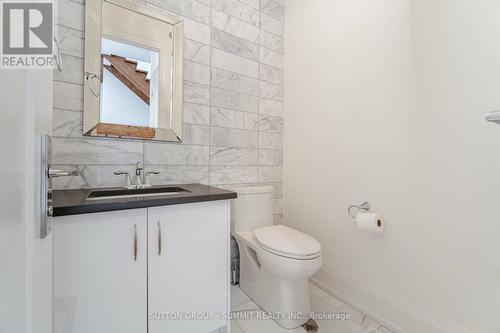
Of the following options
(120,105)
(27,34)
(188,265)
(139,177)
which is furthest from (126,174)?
(27,34)

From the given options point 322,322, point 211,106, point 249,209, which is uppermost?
point 211,106

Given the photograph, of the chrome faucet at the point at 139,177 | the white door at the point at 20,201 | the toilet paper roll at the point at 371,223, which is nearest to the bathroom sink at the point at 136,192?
the chrome faucet at the point at 139,177

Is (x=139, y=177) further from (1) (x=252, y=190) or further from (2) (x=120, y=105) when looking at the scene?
(1) (x=252, y=190)

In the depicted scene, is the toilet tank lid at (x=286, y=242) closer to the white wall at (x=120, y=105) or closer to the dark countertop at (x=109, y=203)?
the dark countertop at (x=109, y=203)

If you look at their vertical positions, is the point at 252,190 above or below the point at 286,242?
above

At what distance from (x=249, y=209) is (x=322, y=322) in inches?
33.5

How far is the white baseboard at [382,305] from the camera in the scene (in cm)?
120

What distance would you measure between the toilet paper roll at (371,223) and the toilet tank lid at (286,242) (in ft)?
0.97

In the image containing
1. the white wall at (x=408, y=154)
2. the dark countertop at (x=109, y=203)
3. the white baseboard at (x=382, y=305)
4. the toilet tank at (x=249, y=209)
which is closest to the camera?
the dark countertop at (x=109, y=203)

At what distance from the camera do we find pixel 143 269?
103 centimetres

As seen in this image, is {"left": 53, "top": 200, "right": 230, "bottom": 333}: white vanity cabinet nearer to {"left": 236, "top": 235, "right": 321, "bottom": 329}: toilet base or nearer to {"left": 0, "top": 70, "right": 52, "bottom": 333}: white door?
{"left": 236, "top": 235, "right": 321, "bottom": 329}: toilet base

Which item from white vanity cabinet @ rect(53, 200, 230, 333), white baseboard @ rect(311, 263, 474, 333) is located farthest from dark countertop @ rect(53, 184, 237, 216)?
white baseboard @ rect(311, 263, 474, 333)

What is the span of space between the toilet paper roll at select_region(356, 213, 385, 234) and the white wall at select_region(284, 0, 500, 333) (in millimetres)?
76

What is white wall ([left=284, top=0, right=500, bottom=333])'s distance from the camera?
1.06 meters
